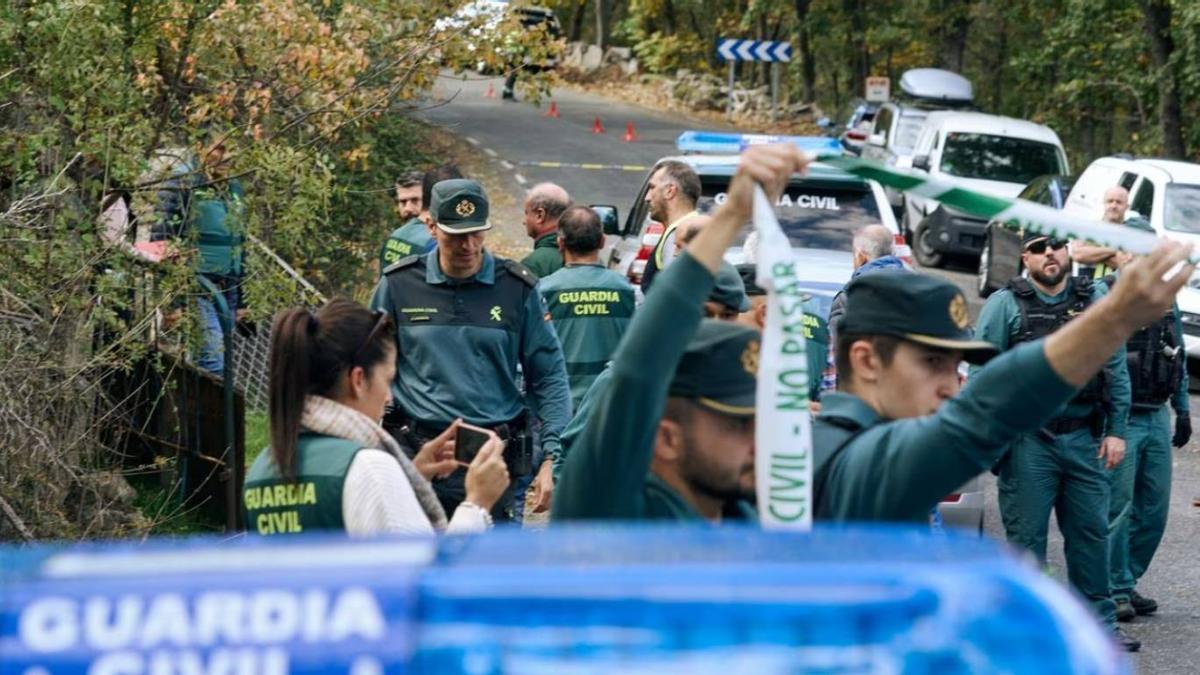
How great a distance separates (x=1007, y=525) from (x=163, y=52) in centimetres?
429

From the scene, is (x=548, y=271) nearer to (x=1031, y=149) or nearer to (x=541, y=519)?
(x=541, y=519)

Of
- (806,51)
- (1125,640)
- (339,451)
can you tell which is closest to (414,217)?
(1125,640)

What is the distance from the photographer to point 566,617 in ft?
6.59

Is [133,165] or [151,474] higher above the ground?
[133,165]

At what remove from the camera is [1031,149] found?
25.1m

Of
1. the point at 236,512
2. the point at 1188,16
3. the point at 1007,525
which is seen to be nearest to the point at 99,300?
the point at 236,512

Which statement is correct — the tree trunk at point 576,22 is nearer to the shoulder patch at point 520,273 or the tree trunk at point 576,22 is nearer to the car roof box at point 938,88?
the car roof box at point 938,88

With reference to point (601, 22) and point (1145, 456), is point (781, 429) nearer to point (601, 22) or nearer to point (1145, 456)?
point (1145, 456)

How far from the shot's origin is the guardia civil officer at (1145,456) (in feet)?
27.9

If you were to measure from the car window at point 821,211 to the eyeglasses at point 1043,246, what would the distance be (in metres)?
4.67

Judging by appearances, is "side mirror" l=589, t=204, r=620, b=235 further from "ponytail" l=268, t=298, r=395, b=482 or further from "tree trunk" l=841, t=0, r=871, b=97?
"tree trunk" l=841, t=0, r=871, b=97

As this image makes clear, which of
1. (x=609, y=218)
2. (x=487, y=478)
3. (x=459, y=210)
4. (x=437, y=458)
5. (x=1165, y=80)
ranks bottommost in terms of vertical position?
(x=609, y=218)

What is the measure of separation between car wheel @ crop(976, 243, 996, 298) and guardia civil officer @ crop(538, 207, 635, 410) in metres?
14.0

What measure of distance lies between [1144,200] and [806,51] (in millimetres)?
27267
